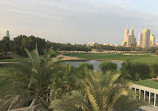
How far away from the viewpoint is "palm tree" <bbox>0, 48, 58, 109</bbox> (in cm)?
867

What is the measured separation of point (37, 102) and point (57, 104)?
3815 millimetres

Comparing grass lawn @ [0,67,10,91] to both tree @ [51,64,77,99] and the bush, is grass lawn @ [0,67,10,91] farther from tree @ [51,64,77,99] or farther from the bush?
the bush

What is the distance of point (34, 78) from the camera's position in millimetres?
8703

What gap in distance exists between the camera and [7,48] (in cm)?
5428

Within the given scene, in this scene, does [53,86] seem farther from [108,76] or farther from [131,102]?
[131,102]

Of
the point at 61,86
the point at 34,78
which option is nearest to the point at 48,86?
the point at 61,86

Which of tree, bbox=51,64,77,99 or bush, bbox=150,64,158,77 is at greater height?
tree, bbox=51,64,77,99

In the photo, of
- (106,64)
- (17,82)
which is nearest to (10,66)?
(17,82)

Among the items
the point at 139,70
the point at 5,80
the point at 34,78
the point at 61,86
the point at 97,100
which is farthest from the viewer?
the point at 139,70

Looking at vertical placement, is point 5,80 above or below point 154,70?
above

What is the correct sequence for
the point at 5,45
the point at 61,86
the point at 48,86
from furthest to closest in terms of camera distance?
the point at 5,45 → the point at 48,86 → the point at 61,86

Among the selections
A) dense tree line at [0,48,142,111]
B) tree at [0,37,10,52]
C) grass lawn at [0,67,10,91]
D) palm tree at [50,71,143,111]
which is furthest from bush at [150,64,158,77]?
tree at [0,37,10,52]

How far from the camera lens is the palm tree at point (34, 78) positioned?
8672 mm

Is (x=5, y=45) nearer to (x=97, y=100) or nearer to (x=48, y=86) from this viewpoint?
(x=48, y=86)
